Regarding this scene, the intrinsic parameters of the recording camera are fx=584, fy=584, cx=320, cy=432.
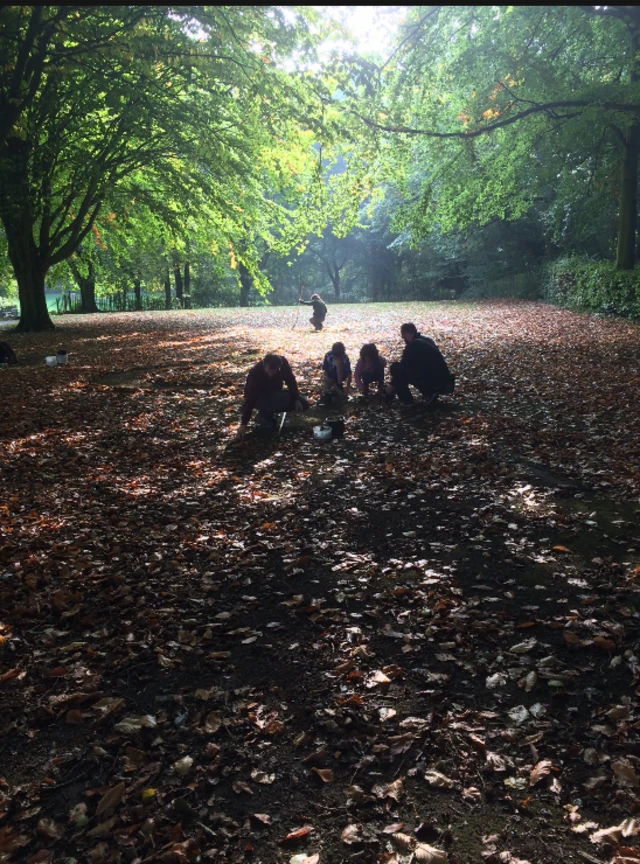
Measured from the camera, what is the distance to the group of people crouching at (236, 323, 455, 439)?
8.19 metres

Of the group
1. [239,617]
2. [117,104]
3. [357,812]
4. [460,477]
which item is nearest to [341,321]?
[117,104]

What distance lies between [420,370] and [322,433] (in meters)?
2.22

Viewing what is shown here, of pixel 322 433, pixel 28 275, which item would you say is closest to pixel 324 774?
pixel 322 433

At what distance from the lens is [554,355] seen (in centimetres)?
1355

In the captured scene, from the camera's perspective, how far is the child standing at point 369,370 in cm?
1004

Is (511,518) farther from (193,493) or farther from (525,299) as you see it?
(525,299)

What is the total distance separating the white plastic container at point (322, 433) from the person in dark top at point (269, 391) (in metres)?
0.56

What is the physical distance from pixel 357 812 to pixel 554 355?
12.6 metres

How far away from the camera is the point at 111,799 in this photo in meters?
2.77

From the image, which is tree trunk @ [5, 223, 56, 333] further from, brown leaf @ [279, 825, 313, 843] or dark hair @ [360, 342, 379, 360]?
brown leaf @ [279, 825, 313, 843]

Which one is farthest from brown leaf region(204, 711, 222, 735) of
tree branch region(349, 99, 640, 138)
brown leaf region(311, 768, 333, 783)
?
tree branch region(349, 99, 640, 138)

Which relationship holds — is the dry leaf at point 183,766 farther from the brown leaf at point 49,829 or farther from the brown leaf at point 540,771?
the brown leaf at point 540,771

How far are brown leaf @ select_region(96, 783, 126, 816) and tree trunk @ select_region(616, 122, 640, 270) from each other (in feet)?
73.0

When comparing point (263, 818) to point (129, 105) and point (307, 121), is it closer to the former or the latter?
point (307, 121)
